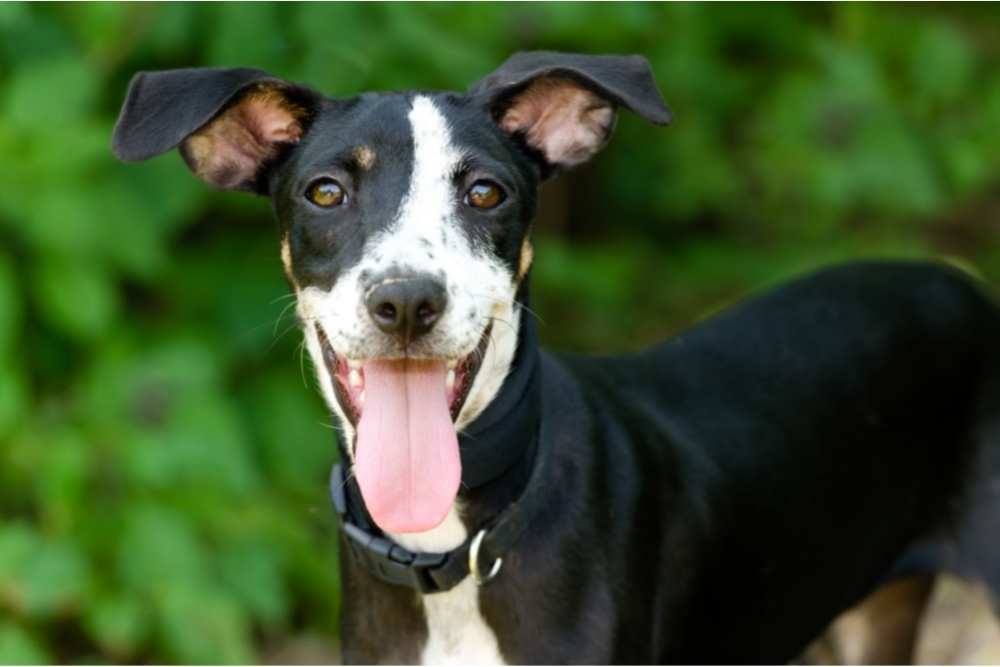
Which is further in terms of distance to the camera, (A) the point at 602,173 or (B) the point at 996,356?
(A) the point at 602,173

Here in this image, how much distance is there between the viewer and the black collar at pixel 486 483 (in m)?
3.40

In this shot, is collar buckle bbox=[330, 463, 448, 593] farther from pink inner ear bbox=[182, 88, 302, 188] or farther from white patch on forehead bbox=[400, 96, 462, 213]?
pink inner ear bbox=[182, 88, 302, 188]

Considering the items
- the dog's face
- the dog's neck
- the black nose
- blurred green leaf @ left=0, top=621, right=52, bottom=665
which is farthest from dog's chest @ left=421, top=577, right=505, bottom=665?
blurred green leaf @ left=0, top=621, right=52, bottom=665

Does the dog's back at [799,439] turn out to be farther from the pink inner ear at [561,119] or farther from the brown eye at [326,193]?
the brown eye at [326,193]

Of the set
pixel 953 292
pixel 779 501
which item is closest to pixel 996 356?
pixel 953 292

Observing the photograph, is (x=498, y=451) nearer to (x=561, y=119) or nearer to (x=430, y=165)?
(x=430, y=165)

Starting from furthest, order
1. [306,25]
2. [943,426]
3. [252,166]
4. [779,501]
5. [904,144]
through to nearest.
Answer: [904,144]
[306,25]
[943,426]
[779,501]
[252,166]

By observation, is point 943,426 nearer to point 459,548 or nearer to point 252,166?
point 459,548

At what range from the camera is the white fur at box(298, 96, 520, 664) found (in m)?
3.16

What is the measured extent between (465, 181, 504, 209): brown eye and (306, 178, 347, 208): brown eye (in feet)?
0.94

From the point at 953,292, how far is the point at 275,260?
2.74 m

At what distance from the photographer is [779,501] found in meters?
4.08

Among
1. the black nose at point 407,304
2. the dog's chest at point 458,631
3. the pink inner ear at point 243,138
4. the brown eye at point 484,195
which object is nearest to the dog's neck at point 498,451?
the dog's chest at point 458,631

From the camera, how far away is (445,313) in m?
3.14
